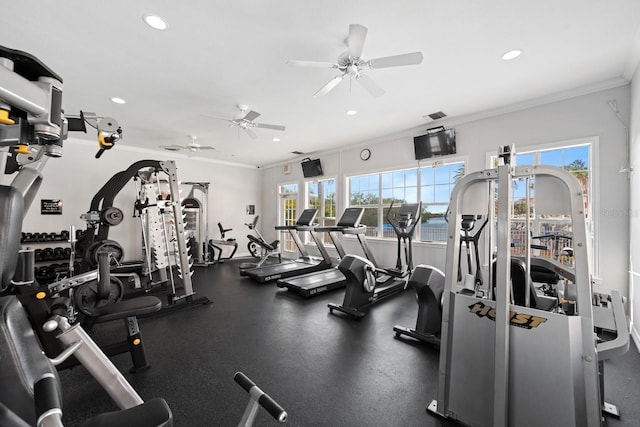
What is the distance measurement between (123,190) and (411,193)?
6889 millimetres

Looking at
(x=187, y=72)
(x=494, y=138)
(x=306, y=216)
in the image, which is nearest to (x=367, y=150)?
(x=306, y=216)

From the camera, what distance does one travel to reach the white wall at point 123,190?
593cm

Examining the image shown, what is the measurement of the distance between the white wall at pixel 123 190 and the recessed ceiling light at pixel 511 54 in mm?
7446

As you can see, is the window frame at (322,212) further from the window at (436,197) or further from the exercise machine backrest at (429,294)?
the exercise machine backrest at (429,294)

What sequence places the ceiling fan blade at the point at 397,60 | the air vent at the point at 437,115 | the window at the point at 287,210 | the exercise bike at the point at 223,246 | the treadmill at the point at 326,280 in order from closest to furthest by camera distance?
the ceiling fan blade at the point at 397,60, the treadmill at the point at 326,280, the air vent at the point at 437,115, the exercise bike at the point at 223,246, the window at the point at 287,210

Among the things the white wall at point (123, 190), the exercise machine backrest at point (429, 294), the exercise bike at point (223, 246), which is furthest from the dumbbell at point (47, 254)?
the exercise machine backrest at point (429, 294)

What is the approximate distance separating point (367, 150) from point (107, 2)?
5.10 metres

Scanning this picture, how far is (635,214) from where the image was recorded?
3062 millimetres

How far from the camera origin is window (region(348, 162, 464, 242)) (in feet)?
17.4

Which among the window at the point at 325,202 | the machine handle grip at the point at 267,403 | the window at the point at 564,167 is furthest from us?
the window at the point at 325,202

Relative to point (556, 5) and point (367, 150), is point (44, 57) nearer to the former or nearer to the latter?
point (556, 5)

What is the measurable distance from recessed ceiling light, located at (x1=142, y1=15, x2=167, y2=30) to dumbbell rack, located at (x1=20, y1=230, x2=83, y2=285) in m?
4.89

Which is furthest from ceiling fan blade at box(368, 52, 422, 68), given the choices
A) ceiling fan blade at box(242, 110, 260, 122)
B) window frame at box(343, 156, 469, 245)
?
window frame at box(343, 156, 469, 245)

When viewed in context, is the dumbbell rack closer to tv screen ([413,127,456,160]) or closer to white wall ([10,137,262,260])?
white wall ([10,137,262,260])
